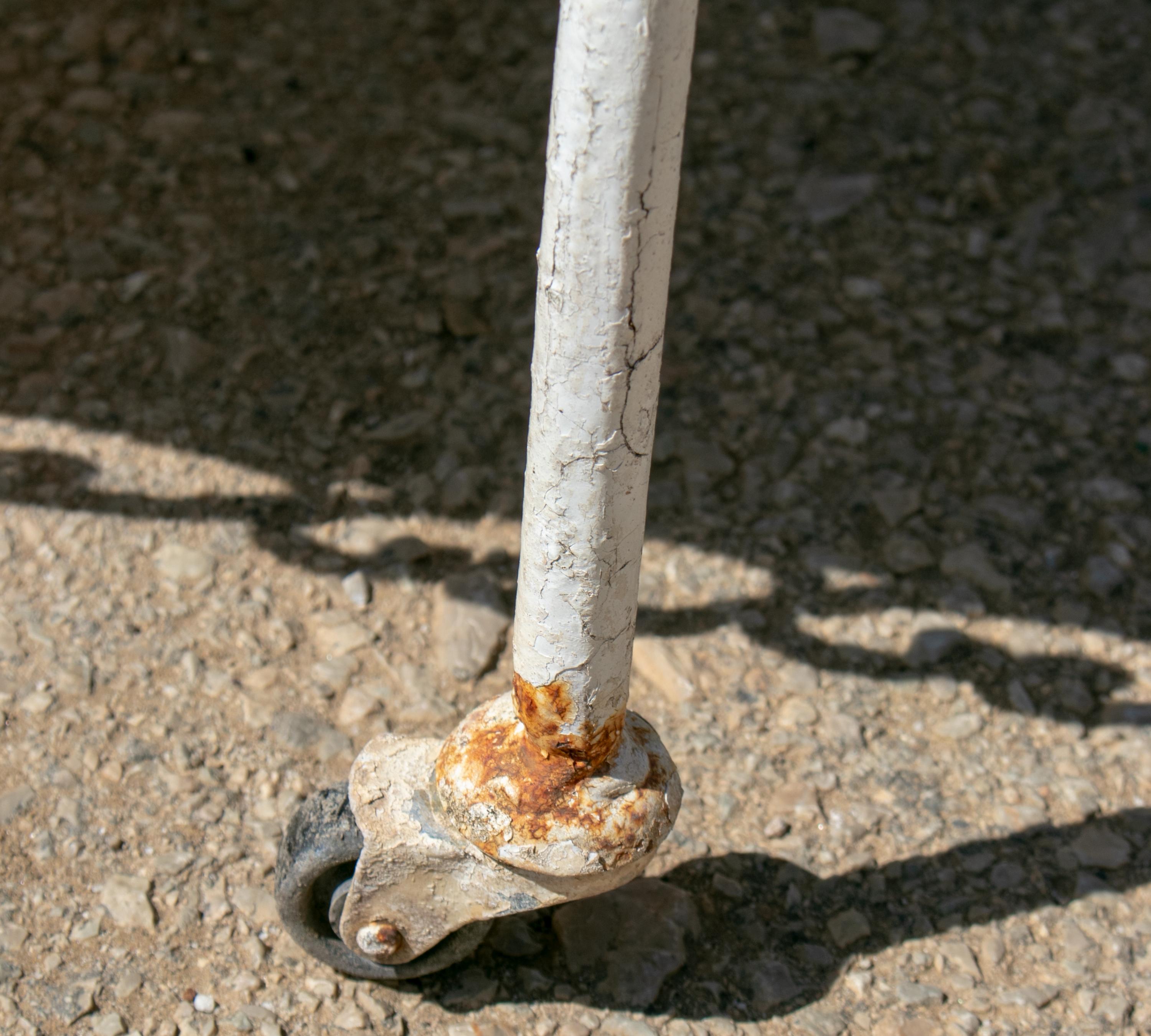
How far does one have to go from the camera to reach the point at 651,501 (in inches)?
137

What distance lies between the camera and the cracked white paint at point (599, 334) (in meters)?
1.50

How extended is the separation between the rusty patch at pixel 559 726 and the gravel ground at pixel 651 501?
2.22 feet

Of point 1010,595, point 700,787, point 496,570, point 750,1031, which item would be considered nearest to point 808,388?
point 1010,595

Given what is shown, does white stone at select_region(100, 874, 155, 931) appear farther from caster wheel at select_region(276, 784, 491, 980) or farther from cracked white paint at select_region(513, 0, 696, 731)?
cracked white paint at select_region(513, 0, 696, 731)

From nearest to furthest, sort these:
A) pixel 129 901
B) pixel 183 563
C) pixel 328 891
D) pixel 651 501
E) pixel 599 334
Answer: pixel 599 334, pixel 328 891, pixel 129 901, pixel 183 563, pixel 651 501

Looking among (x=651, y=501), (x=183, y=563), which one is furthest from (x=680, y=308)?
(x=183, y=563)

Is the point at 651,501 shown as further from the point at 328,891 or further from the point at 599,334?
the point at 599,334

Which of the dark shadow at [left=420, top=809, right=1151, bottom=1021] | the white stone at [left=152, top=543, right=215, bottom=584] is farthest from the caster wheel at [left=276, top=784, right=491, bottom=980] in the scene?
the white stone at [left=152, top=543, right=215, bottom=584]

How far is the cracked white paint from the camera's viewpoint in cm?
150

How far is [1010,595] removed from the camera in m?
3.31

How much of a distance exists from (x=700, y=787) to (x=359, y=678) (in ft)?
2.88

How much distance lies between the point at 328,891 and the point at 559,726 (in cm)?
70

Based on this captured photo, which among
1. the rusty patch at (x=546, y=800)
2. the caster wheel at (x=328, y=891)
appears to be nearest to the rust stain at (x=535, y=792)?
the rusty patch at (x=546, y=800)

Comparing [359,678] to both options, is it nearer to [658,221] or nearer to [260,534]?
[260,534]
